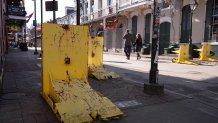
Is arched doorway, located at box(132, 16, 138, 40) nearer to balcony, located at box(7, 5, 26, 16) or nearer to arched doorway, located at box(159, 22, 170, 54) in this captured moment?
arched doorway, located at box(159, 22, 170, 54)

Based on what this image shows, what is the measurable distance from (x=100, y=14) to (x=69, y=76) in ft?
94.8

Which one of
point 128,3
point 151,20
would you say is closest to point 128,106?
point 151,20

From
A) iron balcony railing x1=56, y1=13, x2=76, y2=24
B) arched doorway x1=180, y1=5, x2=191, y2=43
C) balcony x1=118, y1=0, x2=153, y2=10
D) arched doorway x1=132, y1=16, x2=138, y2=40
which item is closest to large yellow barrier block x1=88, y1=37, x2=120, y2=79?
arched doorway x1=180, y1=5, x2=191, y2=43

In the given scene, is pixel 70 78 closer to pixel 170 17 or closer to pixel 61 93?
pixel 61 93

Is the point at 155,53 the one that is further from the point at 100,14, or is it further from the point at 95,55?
the point at 100,14

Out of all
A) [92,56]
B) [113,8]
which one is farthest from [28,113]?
[113,8]

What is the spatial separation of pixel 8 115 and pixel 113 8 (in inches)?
1022

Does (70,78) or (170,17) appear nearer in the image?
(70,78)

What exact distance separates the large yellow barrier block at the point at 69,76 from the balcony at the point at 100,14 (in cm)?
2382

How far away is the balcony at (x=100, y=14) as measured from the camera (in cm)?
3017

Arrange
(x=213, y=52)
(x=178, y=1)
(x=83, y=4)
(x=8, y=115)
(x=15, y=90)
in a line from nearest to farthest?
(x=8, y=115)
(x=15, y=90)
(x=213, y=52)
(x=178, y=1)
(x=83, y=4)

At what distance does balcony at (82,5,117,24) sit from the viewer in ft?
99.0

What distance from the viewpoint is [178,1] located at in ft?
66.9

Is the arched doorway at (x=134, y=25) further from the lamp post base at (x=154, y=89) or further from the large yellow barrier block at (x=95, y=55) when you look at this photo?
the lamp post base at (x=154, y=89)
